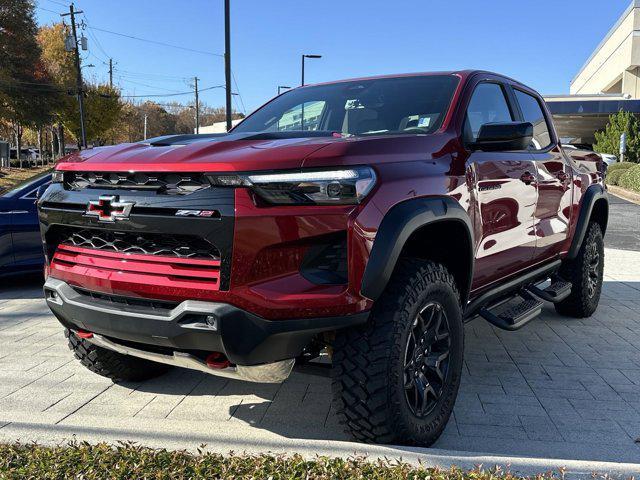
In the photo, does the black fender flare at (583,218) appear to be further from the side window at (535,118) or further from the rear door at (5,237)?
the rear door at (5,237)

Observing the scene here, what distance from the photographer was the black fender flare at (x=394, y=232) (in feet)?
8.23

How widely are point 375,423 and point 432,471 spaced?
0.37 metres

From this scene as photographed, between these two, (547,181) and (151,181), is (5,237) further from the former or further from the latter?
(547,181)

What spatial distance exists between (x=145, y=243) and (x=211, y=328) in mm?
550

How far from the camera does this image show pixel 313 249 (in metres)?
2.47

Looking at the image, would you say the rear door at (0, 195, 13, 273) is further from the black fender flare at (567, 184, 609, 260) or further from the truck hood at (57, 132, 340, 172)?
the black fender flare at (567, 184, 609, 260)

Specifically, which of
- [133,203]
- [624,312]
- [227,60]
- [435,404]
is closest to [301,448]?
[435,404]

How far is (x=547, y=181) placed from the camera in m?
4.41

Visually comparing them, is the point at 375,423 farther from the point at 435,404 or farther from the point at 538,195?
the point at 538,195

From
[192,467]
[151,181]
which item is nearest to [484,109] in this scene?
[151,181]

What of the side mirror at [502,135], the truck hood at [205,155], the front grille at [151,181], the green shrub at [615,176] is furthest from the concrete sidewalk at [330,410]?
the green shrub at [615,176]

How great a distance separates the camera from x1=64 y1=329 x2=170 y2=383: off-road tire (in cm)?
361

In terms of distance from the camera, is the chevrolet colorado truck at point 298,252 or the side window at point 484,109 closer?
the chevrolet colorado truck at point 298,252

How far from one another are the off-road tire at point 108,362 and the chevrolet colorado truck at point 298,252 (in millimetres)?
58
